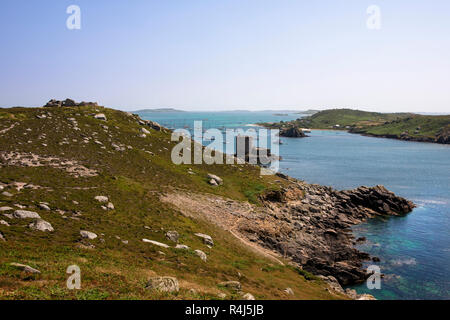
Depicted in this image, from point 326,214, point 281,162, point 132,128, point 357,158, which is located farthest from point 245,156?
point 326,214

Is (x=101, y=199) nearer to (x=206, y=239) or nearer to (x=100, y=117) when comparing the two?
(x=206, y=239)

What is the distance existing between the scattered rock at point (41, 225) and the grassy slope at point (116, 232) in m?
0.58

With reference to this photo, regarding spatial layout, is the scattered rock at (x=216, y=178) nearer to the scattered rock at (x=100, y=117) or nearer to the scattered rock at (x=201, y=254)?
the scattered rock at (x=201, y=254)

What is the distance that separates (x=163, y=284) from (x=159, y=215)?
66.0ft

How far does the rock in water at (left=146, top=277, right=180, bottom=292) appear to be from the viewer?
63.7 feet

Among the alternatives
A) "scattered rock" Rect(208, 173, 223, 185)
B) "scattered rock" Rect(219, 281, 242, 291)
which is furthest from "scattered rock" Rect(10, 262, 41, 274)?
"scattered rock" Rect(208, 173, 223, 185)

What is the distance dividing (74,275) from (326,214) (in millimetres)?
56042

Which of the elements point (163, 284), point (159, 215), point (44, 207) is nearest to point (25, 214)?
point (44, 207)

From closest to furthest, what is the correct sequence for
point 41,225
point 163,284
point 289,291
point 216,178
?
1. point 163,284
2. point 41,225
3. point 289,291
4. point 216,178

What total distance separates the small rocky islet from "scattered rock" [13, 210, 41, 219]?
0.81ft

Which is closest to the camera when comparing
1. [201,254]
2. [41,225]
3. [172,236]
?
[41,225]

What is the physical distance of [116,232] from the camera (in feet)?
99.3
